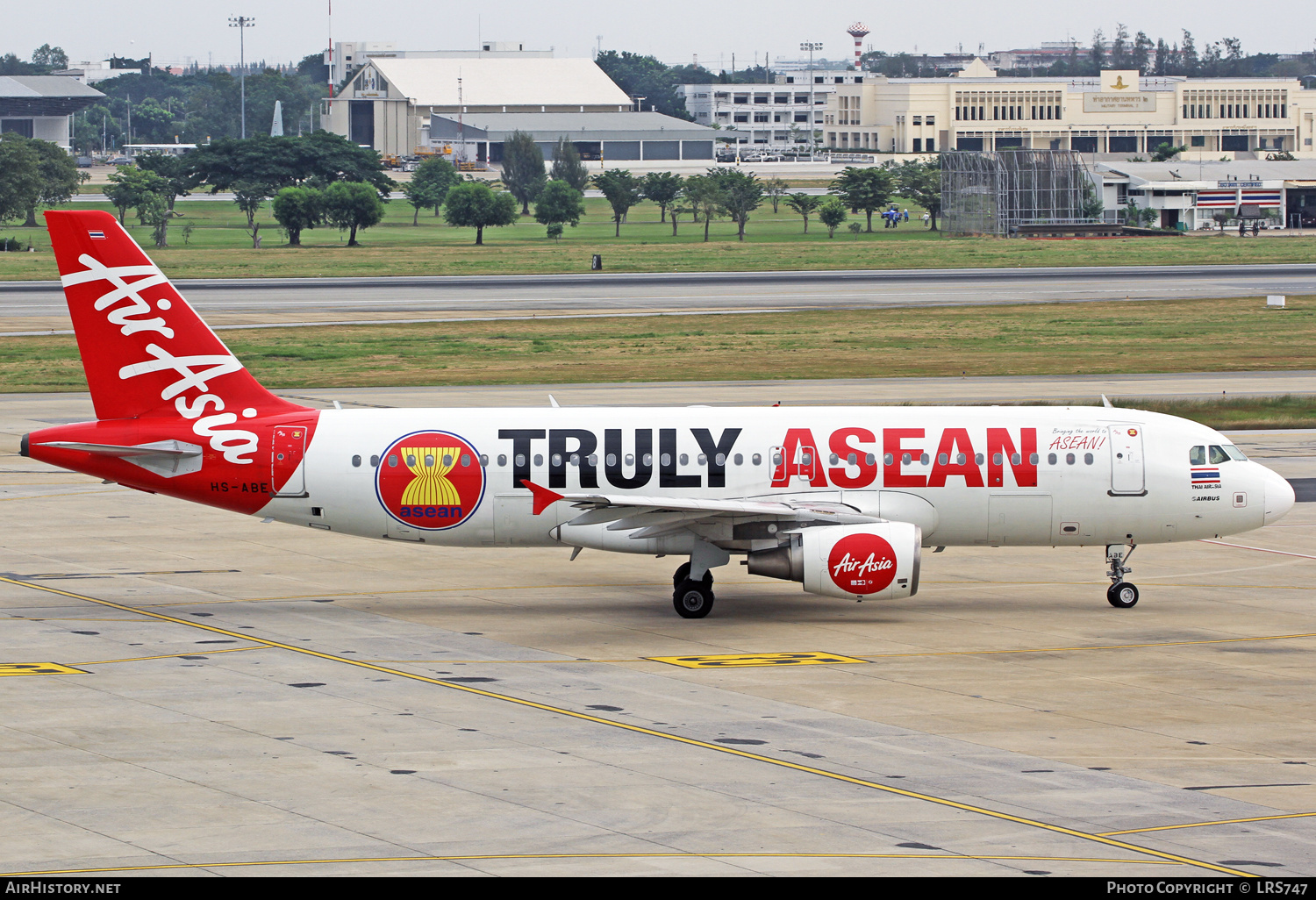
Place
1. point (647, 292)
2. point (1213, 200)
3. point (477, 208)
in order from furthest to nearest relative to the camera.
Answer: point (1213, 200), point (477, 208), point (647, 292)

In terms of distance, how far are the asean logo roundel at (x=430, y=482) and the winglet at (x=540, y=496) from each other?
1287 mm

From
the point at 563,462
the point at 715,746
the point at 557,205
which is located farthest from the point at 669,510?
the point at 557,205

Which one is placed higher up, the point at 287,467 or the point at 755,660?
the point at 287,467

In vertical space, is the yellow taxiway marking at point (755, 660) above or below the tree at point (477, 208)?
below

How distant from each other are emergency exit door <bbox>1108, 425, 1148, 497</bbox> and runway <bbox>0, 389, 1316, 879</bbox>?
2959 mm

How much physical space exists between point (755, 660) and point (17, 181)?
6428 inches

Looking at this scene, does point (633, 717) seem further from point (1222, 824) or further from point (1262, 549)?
point (1262, 549)

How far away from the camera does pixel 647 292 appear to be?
119875 millimetres

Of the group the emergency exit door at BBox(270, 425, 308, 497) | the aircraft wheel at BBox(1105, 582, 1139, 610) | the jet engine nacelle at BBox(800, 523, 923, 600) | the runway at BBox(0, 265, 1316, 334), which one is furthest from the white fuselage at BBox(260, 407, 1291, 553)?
the runway at BBox(0, 265, 1316, 334)

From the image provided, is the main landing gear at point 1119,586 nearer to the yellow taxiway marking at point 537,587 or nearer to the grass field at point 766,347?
the yellow taxiway marking at point 537,587

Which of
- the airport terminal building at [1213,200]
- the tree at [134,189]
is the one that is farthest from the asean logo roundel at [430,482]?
the airport terminal building at [1213,200]

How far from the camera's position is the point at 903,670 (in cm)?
3138

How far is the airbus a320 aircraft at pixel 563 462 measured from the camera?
119 ft
